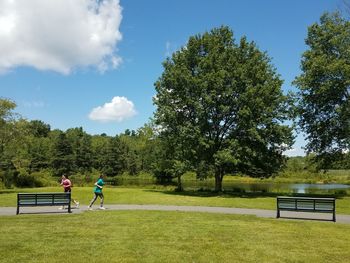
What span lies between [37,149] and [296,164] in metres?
74.6

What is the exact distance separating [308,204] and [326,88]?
19.6 meters

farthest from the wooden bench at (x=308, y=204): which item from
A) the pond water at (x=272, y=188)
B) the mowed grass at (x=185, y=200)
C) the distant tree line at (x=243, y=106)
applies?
the pond water at (x=272, y=188)

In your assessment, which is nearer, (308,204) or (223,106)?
(308,204)

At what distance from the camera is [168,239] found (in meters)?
12.2

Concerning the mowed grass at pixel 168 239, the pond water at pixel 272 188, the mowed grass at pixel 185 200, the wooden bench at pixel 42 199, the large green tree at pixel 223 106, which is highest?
the large green tree at pixel 223 106

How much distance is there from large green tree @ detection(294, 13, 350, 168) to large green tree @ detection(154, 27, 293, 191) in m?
2.44

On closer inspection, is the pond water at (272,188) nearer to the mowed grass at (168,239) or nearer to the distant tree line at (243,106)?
the distant tree line at (243,106)

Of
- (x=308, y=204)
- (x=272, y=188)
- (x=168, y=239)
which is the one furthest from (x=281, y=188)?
(x=168, y=239)

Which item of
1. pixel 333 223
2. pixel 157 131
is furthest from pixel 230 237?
pixel 157 131

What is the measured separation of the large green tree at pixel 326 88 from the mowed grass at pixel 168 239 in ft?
70.8

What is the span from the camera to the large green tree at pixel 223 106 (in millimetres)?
35531

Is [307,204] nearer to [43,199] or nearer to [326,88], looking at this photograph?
[43,199]

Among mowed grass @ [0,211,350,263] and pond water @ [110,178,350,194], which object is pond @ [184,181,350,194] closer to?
pond water @ [110,178,350,194]

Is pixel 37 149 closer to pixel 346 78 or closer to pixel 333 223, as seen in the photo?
pixel 346 78
